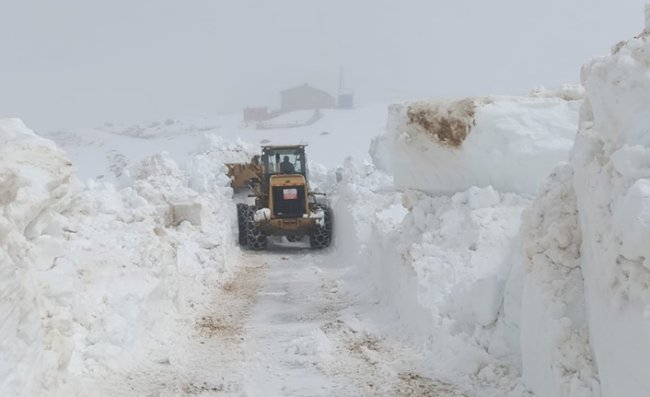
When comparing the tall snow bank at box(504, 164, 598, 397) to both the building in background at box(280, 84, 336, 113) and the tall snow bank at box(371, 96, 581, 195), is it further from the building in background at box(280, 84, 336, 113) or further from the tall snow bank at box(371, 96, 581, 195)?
the building in background at box(280, 84, 336, 113)

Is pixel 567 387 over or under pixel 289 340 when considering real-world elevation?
over

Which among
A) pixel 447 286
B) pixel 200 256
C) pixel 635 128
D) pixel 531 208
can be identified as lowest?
pixel 200 256

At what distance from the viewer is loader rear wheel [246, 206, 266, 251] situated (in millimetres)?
15062

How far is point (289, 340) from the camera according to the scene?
732 cm

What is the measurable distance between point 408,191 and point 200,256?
3.90m

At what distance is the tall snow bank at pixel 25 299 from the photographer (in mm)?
4129

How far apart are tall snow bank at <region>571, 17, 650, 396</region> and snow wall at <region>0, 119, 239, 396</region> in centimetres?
366

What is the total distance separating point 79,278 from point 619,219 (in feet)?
18.0

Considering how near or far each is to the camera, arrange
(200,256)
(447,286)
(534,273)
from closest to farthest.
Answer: (534,273), (447,286), (200,256)

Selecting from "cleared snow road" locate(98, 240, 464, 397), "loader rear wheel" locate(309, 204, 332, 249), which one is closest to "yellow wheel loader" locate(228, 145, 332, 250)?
"loader rear wheel" locate(309, 204, 332, 249)

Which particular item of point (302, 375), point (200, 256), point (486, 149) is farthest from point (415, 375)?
point (200, 256)

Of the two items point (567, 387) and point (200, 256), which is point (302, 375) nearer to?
point (567, 387)

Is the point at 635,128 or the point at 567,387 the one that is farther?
the point at 567,387

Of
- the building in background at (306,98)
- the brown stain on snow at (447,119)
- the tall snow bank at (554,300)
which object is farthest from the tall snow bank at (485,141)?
the building in background at (306,98)
